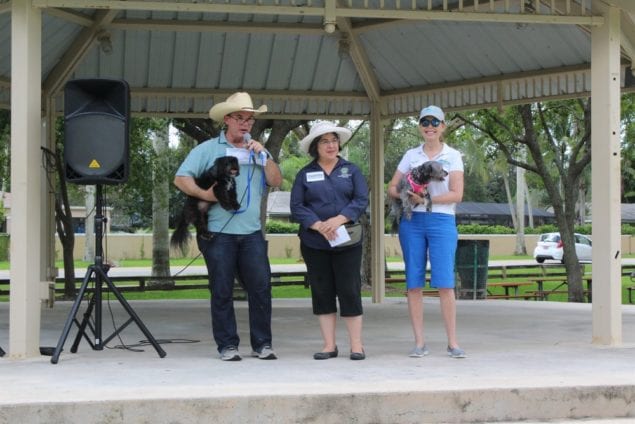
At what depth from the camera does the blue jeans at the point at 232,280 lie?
21.8 ft

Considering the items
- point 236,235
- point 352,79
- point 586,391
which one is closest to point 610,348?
point 586,391

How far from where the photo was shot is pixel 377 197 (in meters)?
12.2

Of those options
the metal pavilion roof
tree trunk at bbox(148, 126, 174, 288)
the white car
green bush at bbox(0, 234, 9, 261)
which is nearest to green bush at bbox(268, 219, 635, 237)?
the white car

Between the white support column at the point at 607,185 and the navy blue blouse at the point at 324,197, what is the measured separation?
213 cm

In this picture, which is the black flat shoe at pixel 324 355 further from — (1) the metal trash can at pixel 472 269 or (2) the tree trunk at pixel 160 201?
(2) the tree trunk at pixel 160 201

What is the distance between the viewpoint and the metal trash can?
1523 cm

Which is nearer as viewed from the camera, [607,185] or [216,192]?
[216,192]

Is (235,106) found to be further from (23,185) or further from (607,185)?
(607,185)

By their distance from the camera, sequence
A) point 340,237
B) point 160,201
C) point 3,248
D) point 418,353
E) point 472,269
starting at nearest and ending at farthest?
1. point 340,237
2. point 418,353
3. point 472,269
4. point 160,201
5. point 3,248

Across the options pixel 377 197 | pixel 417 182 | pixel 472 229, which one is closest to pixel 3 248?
pixel 472 229

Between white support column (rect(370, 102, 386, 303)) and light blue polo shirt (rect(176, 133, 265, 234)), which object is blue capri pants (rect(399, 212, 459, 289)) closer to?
light blue polo shirt (rect(176, 133, 265, 234))

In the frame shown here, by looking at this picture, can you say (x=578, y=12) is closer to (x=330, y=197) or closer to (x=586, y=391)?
(x=330, y=197)

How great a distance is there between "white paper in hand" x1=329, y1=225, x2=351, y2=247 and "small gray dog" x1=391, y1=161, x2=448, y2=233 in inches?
20.4

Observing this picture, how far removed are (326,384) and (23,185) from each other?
2.76 metres
